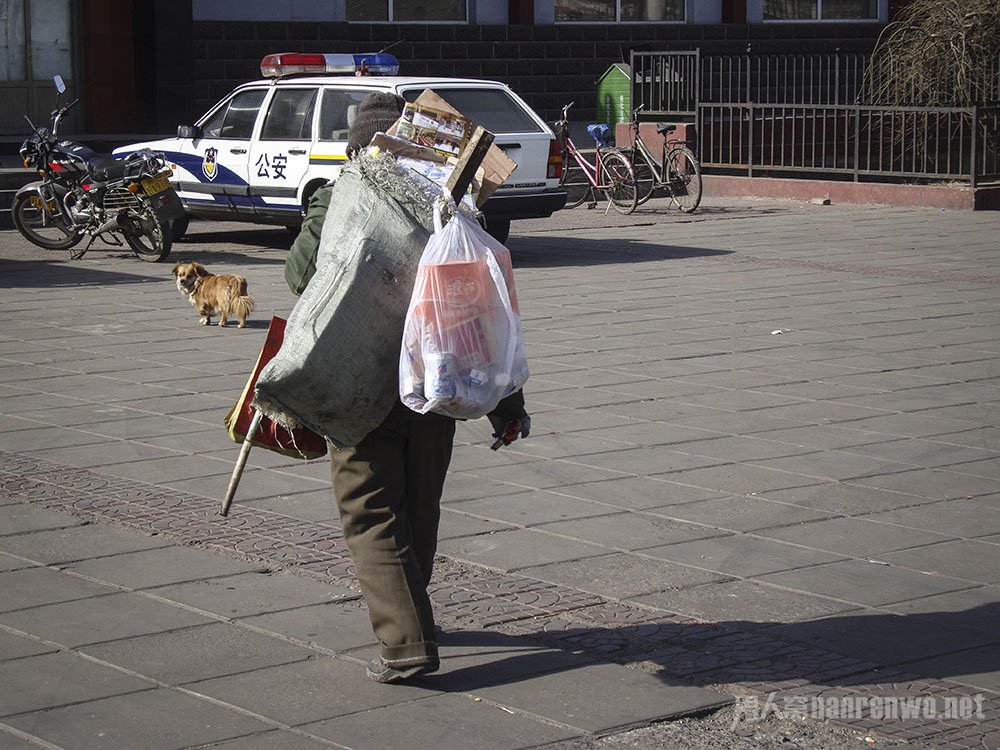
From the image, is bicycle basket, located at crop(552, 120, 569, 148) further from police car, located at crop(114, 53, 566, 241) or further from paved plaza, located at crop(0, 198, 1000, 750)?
paved plaza, located at crop(0, 198, 1000, 750)

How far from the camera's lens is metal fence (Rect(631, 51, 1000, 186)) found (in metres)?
20.6

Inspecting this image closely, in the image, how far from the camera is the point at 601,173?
65.8ft

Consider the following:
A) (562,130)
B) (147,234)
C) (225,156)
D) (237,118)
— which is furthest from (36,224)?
(562,130)

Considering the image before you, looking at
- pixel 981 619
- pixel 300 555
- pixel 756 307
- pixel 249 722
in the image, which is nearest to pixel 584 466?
pixel 300 555

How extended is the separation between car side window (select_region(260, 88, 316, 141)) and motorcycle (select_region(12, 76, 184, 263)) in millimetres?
1156

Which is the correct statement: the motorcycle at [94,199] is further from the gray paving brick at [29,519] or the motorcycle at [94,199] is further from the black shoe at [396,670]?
the black shoe at [396,670]

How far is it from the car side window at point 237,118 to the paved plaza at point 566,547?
14.8ft

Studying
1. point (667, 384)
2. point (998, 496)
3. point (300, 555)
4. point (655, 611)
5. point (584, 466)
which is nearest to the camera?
point (655, 611)

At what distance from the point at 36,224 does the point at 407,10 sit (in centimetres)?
1247

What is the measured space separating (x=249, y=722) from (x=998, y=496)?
3.85 m

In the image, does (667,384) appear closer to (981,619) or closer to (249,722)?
(981,619)

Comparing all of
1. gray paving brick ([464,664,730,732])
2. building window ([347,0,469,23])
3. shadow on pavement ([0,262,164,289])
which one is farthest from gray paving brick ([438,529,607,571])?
building window ([347,0,469,23])

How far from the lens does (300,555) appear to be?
5840 millimetres

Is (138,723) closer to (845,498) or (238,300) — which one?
(845,498)
